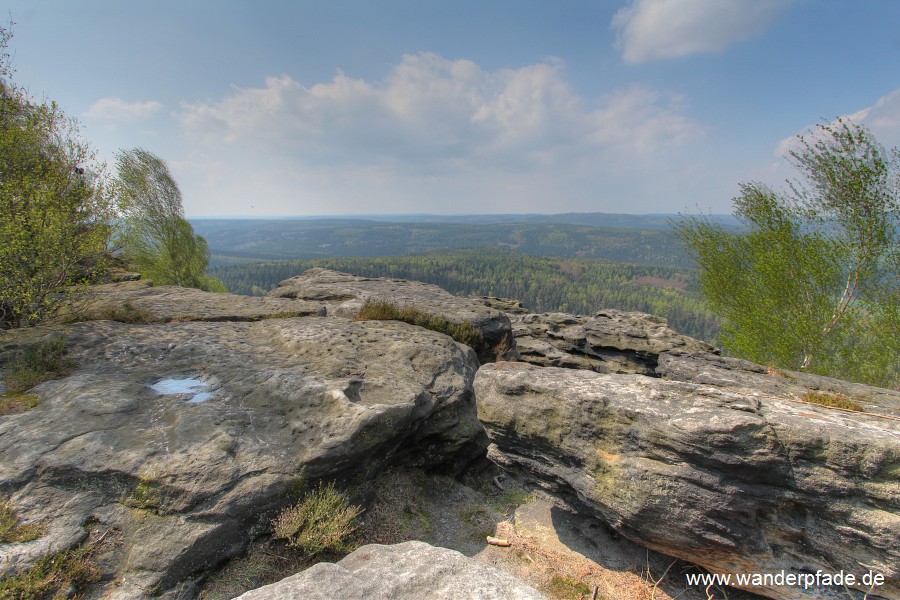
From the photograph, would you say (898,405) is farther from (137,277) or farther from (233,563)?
(137,277)

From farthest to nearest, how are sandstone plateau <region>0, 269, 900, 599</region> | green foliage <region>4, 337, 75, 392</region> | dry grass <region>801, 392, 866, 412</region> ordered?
1. green foliage <region>4, 337, 75, 392</region>
2. dry grass <region>801, 392, 866, 412</region>
3. sandstone plateau <region>0, 269, 900, 599</region>

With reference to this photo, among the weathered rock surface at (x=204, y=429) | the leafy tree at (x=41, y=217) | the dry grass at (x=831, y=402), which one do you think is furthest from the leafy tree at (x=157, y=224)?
the dry grass at (x=831, y=402)

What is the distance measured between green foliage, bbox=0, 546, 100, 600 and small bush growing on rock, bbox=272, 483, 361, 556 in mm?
2902

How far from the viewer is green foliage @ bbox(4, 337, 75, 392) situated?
9227mm

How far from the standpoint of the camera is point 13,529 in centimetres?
621

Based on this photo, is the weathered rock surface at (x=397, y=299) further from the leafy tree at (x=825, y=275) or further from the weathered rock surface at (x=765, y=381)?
the leafy tree at (x=825, y=275)

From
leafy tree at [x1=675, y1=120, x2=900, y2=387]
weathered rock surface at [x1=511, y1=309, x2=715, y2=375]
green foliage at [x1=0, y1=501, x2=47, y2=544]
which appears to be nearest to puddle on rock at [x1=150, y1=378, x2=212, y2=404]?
green foliage at [x1=0, y1=501, x2=47, y2=544]

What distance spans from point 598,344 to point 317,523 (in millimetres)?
19154

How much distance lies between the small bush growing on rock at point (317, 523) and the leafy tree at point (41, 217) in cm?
1126

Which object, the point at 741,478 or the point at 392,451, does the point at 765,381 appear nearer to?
the point at 741,478

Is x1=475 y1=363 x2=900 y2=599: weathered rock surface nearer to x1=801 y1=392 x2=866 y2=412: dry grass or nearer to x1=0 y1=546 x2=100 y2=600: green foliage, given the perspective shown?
x1=801 y1=392 x2=866 y2=412: dry grass

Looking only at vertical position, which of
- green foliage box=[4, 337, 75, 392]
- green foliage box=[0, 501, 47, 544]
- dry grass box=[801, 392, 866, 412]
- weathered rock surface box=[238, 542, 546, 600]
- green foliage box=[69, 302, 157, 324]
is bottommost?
weathered rock surface box=[238, 542, 546, 600]

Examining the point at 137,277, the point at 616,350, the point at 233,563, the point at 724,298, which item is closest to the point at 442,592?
the point at 233,563

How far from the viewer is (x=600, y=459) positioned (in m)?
8.77
